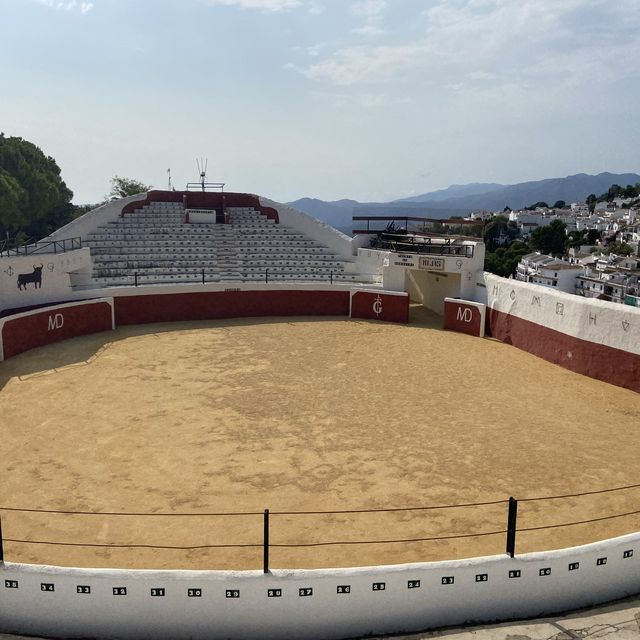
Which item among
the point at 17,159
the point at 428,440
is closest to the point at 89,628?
the point at 428,440

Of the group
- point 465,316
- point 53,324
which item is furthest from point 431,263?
point 53,324

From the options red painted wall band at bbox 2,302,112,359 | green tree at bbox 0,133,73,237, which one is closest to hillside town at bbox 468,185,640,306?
red painted wall band at bbox 2,302,112,359

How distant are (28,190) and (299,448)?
3916 centimetres

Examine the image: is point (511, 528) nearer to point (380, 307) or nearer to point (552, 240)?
point (380, 307)

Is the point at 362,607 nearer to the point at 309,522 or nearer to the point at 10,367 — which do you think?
the point at 309,522

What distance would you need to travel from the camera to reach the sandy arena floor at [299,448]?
339 inches

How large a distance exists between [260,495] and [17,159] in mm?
41349

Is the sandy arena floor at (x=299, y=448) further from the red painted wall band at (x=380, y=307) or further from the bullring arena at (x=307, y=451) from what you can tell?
the red painted wall band at (x=380, y=307)

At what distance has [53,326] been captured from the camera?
2077 cm

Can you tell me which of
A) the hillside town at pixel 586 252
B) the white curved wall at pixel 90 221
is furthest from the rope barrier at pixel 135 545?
the hillside town at pixel 586 252

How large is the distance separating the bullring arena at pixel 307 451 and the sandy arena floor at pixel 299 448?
0.19 feet

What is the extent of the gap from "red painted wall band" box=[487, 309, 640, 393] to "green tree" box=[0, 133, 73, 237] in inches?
1283

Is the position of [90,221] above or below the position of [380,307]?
above

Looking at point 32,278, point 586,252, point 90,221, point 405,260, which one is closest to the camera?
point 32,278
